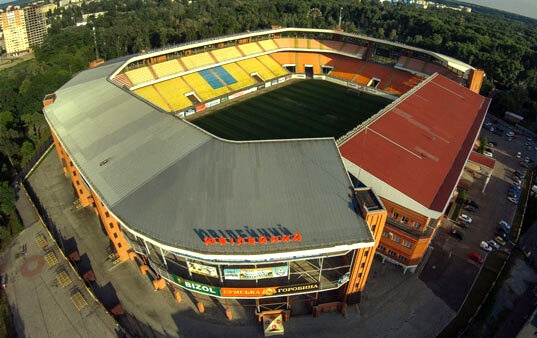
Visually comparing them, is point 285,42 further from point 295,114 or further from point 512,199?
point 512,199

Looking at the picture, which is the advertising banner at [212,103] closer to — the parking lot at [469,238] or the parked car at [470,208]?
the parking lot at [469,238]

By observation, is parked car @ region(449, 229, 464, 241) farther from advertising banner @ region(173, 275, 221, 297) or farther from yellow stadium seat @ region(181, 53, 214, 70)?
yellow stadium seat @ region(181, 53, 214, 70)

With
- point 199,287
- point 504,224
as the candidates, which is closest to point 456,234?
point 504,224

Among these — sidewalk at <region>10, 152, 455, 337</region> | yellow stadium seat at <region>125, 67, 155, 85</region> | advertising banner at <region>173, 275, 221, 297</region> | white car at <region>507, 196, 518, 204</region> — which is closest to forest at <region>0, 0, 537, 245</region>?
sidewalk at <region>10, 152, 455, 337</region>

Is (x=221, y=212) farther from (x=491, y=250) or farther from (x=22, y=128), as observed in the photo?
(x=22, y=128)

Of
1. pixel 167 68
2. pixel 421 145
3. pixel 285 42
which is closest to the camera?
pixel 421 145

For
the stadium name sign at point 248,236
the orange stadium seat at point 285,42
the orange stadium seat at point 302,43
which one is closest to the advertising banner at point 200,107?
the orange stadium seat at point 285,42
